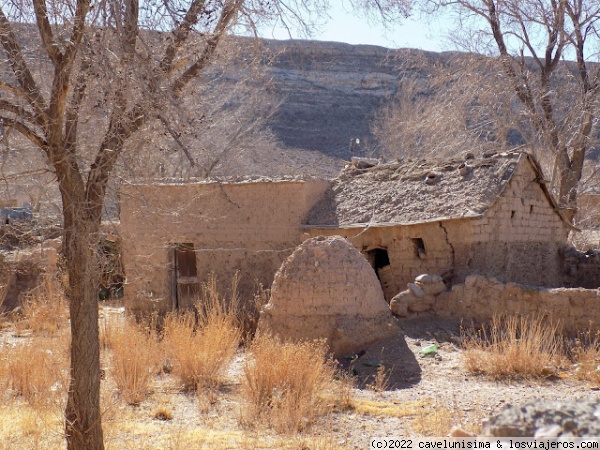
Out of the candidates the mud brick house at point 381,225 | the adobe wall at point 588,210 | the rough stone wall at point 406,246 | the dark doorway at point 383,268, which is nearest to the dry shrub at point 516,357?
the mud brick house at point 381,225

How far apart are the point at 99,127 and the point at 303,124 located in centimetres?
3718

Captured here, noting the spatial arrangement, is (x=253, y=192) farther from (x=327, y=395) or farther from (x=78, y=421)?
(x=78, y=421)

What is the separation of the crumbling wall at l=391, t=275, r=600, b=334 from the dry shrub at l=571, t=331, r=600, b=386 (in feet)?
1.39

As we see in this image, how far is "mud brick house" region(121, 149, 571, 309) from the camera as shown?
11453 millimetres

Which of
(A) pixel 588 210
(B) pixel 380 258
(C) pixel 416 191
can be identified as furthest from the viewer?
(A) pixel 588 210

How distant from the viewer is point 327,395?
7523mm

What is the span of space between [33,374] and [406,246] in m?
6.47

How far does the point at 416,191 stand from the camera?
12531 millimetres

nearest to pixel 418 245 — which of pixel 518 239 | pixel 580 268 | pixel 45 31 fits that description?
pixel 518 239

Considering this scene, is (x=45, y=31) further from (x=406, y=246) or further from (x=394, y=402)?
(x=406, y=246)

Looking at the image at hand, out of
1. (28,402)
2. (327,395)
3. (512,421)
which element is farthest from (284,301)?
(512,421)

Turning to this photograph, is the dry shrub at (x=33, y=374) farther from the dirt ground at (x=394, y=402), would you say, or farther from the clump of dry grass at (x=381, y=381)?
the clump of dry grass at (x=381, y=381)

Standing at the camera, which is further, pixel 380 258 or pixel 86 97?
pixel 380 258

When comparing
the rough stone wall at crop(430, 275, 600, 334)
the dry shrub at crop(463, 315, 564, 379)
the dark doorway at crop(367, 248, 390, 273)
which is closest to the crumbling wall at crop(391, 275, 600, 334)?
the rough stone wall at crop(430, 275, 600, 334)
